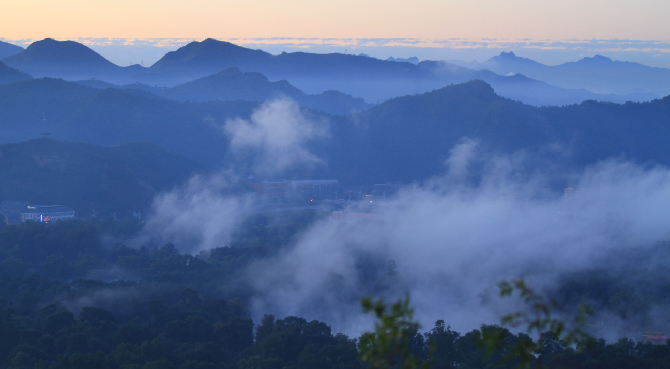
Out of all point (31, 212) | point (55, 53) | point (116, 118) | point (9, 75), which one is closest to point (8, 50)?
point (55, 53)

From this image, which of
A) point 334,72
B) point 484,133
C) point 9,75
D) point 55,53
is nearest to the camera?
point 484,133

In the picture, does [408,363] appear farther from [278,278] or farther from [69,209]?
[69,209]

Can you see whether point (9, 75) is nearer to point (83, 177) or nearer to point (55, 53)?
point (55, 53)

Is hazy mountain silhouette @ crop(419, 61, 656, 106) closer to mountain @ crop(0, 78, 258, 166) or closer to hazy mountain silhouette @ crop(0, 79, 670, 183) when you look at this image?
hazy mountain silhouette @ crop(0, 79, 670, 183)

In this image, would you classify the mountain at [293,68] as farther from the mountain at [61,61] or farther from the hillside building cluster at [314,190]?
the hillside building cluster at [314,190]

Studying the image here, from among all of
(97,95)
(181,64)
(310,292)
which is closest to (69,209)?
(310,292)
